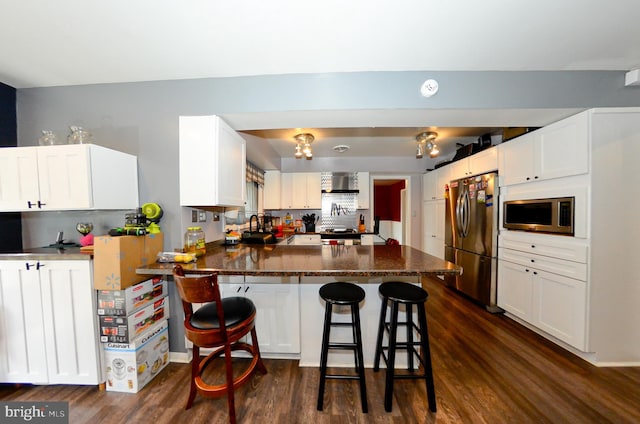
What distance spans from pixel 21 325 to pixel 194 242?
4.09 feet

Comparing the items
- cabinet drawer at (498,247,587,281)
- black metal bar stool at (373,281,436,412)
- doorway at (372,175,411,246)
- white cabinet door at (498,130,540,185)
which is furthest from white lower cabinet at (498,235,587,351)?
doorway at (372,175,411,246)

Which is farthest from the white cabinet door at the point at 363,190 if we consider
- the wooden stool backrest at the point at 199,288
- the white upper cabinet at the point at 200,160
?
the wooden stool backrest at the point at 199,288

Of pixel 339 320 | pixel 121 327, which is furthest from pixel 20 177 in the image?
pixel 339 320

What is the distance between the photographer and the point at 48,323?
1562mm

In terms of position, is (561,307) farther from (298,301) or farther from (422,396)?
(298,301)

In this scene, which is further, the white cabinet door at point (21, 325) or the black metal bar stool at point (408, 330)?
the white cabinet door at point (21, 325)

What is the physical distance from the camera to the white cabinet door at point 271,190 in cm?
410

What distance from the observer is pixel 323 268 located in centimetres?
141

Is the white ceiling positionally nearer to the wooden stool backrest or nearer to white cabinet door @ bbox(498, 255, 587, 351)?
the wooden stool backrest

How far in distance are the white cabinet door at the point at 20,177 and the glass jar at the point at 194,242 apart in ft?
3.44

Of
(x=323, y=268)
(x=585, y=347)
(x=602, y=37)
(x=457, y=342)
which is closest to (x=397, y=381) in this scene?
(x=457, y=342)

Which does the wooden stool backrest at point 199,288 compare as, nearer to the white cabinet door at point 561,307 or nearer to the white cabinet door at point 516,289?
the white cabinet door at point 561,307

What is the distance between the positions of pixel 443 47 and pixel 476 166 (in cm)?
207

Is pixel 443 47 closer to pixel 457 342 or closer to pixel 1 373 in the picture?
pixel 457 342
